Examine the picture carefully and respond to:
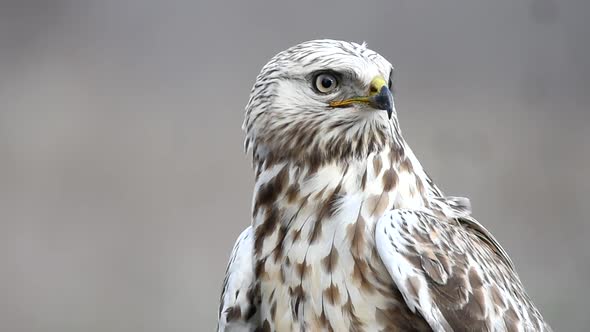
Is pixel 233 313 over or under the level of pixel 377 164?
under

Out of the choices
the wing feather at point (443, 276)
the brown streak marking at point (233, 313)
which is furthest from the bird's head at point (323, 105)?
the brown streak marking at point (233, 313)

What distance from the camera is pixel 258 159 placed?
4.71 ft

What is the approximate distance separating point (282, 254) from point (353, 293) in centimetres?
15

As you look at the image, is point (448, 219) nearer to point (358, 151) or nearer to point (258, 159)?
point (358, 151)

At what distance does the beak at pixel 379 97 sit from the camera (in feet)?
4.19

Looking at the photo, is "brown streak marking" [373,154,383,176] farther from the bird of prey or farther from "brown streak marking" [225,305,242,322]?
"brown streak marking" [225,305,242,322]

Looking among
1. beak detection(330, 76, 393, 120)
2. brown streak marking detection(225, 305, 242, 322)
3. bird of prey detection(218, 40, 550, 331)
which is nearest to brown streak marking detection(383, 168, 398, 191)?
bird of prey detection(218, 40, 550, 331)

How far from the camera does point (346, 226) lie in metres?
1.33

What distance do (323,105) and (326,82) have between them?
0.04m

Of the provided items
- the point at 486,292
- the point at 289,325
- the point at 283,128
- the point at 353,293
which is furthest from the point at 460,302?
the point at 283,128

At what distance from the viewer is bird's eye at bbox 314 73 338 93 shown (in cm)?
133

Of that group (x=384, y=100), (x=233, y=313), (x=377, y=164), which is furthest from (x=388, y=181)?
(x=233, y=313)

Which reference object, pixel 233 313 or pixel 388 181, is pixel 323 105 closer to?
pixel 388 181

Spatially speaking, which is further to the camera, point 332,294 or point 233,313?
point 233,313
